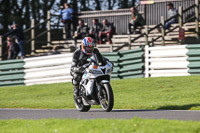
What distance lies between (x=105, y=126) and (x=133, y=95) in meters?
7.88

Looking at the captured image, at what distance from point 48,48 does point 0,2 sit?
38.7 ft

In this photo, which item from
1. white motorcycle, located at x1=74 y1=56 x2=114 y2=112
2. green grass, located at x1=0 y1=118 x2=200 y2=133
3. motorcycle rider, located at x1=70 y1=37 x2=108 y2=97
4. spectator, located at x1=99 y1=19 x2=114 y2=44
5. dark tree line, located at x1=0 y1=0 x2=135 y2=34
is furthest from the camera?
dark tree line, located at x1=0 y1=0 x2=135 y2=34

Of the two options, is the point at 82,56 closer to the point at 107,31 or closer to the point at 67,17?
the point at 107,31

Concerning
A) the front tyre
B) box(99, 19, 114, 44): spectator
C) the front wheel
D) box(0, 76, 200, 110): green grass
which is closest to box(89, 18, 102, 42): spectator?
box(99, 19, 114, 44): spectator

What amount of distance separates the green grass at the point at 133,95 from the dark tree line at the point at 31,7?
16.8 meters

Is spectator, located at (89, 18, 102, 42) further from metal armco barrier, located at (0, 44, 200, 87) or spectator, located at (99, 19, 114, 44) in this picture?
metal armco barrier, located at (0, 44, 200, 87)

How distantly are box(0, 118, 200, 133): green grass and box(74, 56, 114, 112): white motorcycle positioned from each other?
182cm

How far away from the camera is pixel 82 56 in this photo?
11.4m

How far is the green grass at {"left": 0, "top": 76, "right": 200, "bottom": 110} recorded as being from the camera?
43.5 ft

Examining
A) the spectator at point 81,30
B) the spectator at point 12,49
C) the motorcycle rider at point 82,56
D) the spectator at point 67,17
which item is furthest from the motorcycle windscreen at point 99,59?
the spectator at point 67,17

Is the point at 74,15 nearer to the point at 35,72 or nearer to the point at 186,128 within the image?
the point at 35,72

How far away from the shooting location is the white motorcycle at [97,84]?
10.5m

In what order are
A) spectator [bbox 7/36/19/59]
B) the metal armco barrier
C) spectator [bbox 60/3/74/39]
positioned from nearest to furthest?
the metal armco barrier, spectator [bbox 7/36/19/59], spectator [bbox 60/3/74/39]

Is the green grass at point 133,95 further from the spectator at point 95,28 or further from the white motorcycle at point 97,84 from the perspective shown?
the spectator at point 95,28
